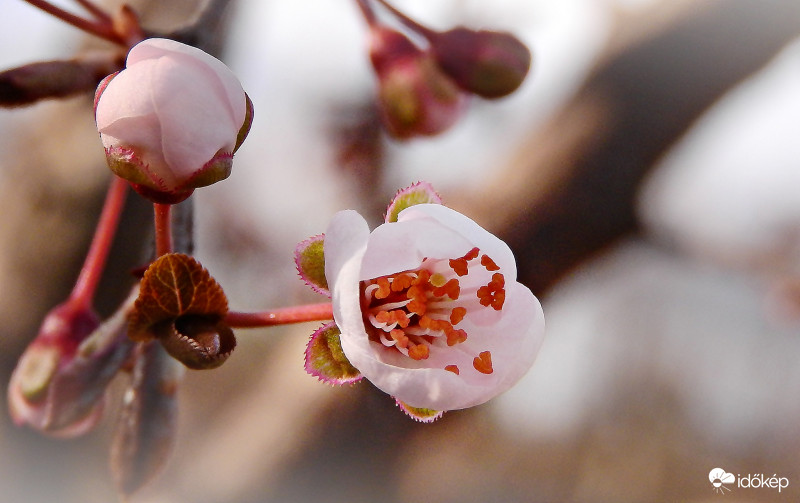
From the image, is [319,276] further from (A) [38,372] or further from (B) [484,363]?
(A) [38,372]

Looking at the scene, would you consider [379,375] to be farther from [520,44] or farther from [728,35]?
[728,35]

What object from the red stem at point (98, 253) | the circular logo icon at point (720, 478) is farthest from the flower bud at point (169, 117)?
the circular logo icon at point (720, 478)

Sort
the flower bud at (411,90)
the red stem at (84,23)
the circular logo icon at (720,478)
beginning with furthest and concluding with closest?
1. the circular logo icon at (720,478)
2. the flower bud at (411,90)
3. the red stem at (84,23)

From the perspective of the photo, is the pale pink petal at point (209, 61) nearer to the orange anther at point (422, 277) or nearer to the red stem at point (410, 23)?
the orange anther at point (422, 277)

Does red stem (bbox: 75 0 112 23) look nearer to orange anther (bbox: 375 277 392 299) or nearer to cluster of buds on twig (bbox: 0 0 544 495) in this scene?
cluster of buds on twig (bbox: 0 0 544 495)

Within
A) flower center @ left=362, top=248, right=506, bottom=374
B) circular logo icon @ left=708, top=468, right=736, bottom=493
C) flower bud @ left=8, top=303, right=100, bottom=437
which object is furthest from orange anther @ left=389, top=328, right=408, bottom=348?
circular logo icon @ left=708, top=468, right=736, bottom=493

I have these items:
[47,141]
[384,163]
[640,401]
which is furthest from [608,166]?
[47,141]
